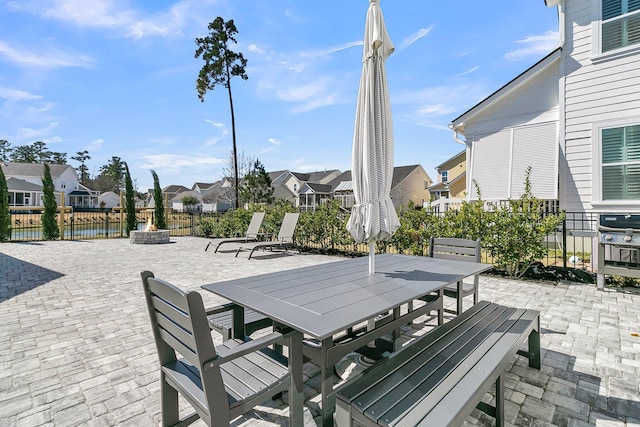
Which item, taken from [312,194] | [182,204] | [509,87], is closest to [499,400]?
[509,87]

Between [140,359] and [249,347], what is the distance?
212 centimetres

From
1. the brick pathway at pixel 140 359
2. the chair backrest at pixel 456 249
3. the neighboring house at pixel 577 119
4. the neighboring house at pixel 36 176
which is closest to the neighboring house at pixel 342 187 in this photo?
the neighboring house at pixel 577 119

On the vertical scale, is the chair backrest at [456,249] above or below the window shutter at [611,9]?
below

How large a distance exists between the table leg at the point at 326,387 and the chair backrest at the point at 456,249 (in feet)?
8.85

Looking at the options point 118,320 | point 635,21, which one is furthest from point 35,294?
point 635,21

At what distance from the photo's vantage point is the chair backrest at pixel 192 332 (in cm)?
128

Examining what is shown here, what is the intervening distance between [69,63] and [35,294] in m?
→ 11.6

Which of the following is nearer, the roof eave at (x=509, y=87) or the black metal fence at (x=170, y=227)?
the black metal fence at (x=170, y=227)

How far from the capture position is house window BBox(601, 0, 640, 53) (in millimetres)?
6426

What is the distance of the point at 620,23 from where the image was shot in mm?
6633

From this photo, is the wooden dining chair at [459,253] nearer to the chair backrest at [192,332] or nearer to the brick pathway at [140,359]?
the brick pathway at [140,359]

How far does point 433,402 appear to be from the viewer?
131 centimetres

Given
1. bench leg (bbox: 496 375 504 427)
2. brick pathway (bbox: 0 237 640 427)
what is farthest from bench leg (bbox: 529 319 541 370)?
bench leg (bbox: 496 375 504 427)

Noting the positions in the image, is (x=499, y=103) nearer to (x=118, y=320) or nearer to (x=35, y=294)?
(x=118, y=320)
